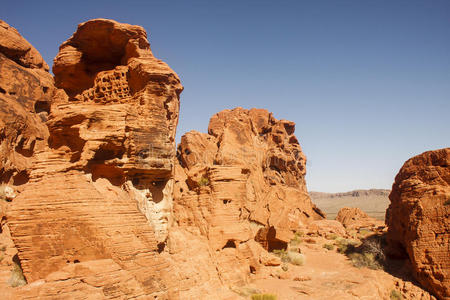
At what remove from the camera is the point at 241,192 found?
11.2 metres

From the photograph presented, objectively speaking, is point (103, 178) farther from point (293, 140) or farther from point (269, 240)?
point (293, 140)

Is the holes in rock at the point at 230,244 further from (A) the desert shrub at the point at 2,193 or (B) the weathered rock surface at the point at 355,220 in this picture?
(B) the weathered rock surface at the point at 355,220

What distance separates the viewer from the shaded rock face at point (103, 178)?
5.74m

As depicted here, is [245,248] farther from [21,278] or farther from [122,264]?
[21,278]

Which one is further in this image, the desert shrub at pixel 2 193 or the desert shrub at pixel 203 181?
the desert shrub at pixel 2 193

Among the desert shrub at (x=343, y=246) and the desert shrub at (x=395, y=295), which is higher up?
the desert shrub at (x=343, y=246)

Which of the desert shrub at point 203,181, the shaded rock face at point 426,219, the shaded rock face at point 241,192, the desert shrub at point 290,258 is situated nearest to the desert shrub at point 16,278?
the shaded rock face at point 241,192

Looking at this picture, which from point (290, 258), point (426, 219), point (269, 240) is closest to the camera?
point (426, 219)

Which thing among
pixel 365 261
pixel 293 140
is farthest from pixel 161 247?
pixel 293 140

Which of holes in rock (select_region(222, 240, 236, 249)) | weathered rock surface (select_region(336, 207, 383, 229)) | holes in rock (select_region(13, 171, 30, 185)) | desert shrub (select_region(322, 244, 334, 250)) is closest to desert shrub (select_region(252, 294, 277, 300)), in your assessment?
holes in rock (select_region(222, 240, 236, 249))

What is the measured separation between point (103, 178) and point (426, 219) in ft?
40.8

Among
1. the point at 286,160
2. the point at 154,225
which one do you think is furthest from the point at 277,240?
the point at 286,160

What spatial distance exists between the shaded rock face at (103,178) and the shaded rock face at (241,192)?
1.61 meters

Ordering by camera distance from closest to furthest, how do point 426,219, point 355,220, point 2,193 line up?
point 426,219, point 2,193, point 355,220
